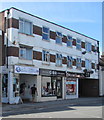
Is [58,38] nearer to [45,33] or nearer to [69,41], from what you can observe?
[69,41]

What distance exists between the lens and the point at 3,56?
21.2 m

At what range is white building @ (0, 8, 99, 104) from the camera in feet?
68.8

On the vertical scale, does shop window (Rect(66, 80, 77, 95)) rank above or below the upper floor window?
below

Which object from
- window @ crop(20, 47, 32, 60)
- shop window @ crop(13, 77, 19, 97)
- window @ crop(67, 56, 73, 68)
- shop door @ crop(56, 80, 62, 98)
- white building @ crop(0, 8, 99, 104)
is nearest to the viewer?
shop window @ crop(13, 77, 19, 97)

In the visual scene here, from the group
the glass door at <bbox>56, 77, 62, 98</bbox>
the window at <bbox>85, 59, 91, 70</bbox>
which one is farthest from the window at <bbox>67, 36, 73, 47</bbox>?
the window at <bbox>85, 59, 91, 70</bbox>

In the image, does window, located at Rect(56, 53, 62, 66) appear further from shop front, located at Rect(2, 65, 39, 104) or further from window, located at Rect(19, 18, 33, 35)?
window, located at Rect(19, 18, 33, 35)

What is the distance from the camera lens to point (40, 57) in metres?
23.9

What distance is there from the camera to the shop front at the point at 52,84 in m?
24.3

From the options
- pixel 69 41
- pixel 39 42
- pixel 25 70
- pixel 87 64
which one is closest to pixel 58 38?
pixel 69 41

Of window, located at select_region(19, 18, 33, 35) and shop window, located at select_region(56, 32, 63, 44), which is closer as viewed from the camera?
window, located at select_region(19, 18, 33, 35)

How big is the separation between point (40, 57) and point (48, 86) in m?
3.51

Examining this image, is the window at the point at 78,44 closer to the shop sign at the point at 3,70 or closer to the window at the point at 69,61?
the window at the point at 69,61

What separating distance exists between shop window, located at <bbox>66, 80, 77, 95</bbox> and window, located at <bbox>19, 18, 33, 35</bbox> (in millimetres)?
8632

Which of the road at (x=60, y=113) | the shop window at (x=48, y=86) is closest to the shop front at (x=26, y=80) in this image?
the shop window at (x=48, y=86)
